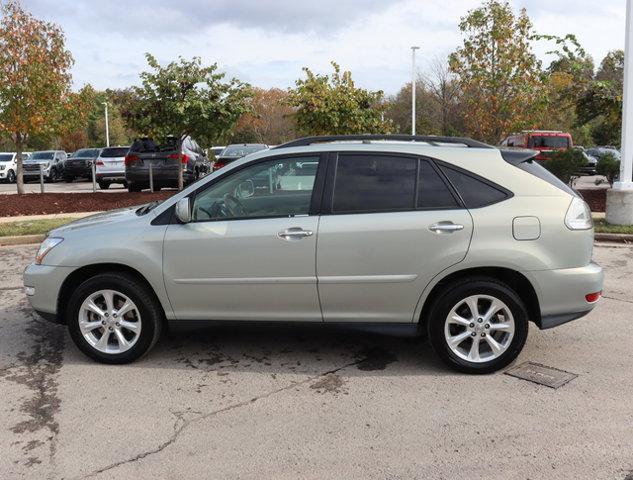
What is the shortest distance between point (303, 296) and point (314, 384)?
628 millimetres

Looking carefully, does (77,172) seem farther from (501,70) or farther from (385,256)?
(385,256)

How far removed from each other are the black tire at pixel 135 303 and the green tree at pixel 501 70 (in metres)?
15.2

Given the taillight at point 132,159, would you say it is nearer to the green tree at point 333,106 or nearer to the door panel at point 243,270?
the green tree at point 333,106

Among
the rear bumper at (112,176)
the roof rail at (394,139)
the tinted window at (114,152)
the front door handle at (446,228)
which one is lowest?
the front door handle at (446,228)

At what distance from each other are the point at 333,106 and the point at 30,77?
7.48 metres

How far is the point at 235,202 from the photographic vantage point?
4.63m

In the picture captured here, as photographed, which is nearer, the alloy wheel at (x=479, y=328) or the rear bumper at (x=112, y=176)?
the alloy wheel at (x=479, y=328)

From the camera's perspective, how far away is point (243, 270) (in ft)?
14.5

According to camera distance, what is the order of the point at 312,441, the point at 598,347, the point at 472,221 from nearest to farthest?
1. the point at 312,441
2. the point at 472,221
3. the point at 598,347

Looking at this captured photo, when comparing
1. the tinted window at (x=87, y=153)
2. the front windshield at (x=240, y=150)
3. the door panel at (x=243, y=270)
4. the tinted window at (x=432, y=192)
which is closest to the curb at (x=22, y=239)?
the door panel at (x=243, y=270)

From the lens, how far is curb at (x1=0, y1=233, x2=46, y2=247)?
35.9ft

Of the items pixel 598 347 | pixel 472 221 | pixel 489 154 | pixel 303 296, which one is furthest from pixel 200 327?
pixel 598 347

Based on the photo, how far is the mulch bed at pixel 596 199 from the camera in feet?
45.7

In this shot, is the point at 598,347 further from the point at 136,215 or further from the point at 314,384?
the point at 136,215
